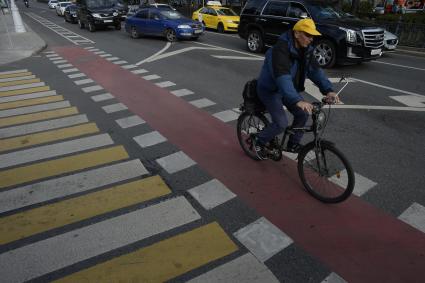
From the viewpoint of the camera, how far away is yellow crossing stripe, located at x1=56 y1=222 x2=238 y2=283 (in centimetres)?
311

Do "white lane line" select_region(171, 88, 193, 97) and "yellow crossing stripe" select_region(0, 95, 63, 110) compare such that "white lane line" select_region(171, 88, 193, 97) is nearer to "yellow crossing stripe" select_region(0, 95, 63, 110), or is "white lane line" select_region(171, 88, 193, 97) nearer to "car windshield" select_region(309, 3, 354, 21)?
"yellow crossing stripe" select_region(0, 95, 63, 110)

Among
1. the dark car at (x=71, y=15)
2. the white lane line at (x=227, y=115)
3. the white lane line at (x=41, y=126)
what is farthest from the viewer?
the dark car at (x=71, y=15)

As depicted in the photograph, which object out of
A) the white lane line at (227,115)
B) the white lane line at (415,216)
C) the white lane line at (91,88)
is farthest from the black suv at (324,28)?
the white lane line at (415,216)

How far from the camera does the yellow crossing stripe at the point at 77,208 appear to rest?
3773 millimetres

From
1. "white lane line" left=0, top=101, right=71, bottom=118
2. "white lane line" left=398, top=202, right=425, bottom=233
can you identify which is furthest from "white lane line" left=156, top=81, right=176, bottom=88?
"white lane line" left=398, top=202, right=425, bottom=233

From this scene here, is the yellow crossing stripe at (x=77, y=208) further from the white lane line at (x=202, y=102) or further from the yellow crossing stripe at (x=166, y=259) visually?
the white lane line at (x=202, y=102)

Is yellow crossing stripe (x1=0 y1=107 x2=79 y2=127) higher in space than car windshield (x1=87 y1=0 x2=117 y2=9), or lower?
lower

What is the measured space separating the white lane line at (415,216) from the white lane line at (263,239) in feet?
4.66

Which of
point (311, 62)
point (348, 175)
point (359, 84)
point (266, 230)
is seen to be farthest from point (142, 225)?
point (359, 84)

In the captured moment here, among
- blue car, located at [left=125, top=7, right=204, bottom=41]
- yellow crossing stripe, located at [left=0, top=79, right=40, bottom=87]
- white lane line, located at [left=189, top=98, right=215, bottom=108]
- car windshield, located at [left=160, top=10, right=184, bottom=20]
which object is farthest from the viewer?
car windshield, located at [left=160, top=10, right=184, bottom=20]

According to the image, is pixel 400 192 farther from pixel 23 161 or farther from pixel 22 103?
pixel 22 103

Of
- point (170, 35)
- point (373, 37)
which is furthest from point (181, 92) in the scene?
point (170, 35)

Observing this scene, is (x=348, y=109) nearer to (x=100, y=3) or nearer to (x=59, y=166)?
(x=59, y=166)

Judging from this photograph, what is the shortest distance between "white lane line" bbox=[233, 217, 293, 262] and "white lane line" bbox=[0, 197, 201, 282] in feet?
1.98
